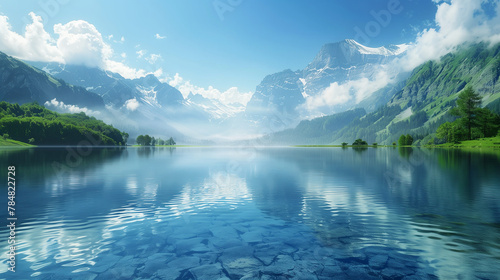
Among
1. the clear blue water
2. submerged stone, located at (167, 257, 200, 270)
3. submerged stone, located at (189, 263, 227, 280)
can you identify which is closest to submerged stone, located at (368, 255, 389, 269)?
the clear blue water

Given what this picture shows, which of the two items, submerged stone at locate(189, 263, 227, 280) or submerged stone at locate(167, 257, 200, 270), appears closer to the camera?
submerged stone at locate(189, 263, 227, 280)

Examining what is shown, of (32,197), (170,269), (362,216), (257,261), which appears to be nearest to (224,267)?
(257,261)

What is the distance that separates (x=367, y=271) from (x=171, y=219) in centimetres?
1584

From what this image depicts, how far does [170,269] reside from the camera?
13.0m

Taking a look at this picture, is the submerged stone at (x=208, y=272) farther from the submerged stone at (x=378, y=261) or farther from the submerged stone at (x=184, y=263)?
the submerged stone at (x=378, y=261)

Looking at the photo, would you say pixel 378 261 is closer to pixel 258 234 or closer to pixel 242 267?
pixel 242 267

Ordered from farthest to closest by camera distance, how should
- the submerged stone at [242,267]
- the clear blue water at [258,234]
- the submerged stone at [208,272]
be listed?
the clear blue water at [258,234] → the submerged stone at [242,267] → the submerged stone at [208,272]

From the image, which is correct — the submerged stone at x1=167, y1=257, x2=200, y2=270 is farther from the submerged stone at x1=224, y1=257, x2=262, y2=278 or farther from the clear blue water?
the submerged stone at x1=224, y1=257, x2=262, y2=278

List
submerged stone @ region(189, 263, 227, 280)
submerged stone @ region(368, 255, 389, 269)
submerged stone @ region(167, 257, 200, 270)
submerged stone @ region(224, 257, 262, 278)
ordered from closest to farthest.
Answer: submerged stone @ region(189, 263, 227, 280), submerged stone @ region(224, 257, 262, 278), submerged stone @ region(368, 255, 389, 269), submerged stone @ region(167, 257, 200, 270)

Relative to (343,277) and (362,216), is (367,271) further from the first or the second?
(362,216)

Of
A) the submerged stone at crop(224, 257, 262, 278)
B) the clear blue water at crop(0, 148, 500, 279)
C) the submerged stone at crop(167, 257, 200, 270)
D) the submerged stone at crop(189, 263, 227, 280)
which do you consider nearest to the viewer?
the submerged stone at crop(189, 263, 227, 280)

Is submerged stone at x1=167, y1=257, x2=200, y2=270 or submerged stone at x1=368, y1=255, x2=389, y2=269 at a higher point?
submerged stone at x1=368, y1=255, x2=389, y2=269

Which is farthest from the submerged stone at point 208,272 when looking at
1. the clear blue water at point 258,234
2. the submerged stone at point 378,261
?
the submerged stone at point 378,261

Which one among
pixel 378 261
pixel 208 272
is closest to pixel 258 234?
pixel 208 272
